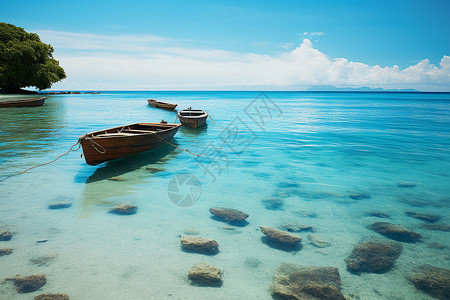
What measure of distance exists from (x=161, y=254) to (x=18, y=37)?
7756 centimetres

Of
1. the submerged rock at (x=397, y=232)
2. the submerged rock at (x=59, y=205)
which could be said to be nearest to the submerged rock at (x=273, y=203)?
the submerged rock at (x=397, y=232)

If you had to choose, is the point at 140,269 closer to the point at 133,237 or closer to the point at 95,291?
the point at 95,291

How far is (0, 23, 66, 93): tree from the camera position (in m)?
56.0

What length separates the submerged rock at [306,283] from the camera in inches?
167

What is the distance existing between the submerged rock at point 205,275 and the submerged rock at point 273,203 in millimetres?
3415

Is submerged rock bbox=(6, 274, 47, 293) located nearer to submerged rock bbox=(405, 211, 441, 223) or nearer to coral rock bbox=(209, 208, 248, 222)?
coral rock bbox=(209, 208, 248, 222)

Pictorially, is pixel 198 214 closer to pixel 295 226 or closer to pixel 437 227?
pixel 295 226

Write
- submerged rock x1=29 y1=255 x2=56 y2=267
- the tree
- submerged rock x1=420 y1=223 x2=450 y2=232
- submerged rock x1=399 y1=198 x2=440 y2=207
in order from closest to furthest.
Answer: submerged rock x1=29 y1=255 x2=56 y2=267
submerged rock x1=420 y1=223 x2=450 y2=232
submerged rock x1=399 y1=198 x2=440 y2=207
the tree

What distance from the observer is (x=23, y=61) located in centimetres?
5797

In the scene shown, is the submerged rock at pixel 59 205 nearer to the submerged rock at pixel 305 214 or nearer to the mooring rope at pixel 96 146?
the mooring rope at pixel 96 146

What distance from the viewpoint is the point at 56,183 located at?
9258 millimetres

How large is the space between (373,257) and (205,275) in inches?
138

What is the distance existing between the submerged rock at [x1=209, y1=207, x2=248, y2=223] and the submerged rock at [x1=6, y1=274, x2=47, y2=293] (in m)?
4.01

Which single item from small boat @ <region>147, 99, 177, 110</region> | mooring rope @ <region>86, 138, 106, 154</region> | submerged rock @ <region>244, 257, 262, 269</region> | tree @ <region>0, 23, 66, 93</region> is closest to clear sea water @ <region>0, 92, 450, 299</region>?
submerged rock @ <region>244, 257, 262, 269</region>
